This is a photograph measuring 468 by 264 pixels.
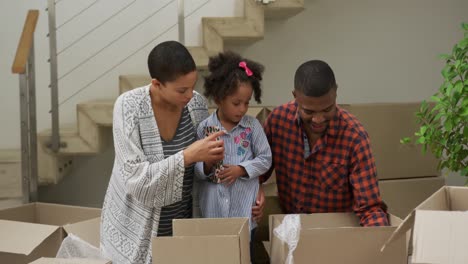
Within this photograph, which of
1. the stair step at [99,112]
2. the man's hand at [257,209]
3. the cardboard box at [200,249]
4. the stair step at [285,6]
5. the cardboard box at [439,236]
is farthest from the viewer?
the stair step at [99,112]

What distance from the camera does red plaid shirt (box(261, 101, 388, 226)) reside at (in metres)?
1.85

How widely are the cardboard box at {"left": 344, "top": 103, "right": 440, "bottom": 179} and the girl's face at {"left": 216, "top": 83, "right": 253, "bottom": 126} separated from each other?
121 cm

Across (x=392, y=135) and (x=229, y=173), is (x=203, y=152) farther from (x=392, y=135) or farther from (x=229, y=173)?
(x=392, y=135)

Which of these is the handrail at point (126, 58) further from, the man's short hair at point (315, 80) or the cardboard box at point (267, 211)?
the man's short hair at point (315, 80)

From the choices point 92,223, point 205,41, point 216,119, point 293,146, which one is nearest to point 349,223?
point 293,146

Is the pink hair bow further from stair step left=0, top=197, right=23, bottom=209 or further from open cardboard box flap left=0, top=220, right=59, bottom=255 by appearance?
stair step left=0, top=197, right=23, bottom=209

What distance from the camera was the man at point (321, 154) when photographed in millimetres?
1823

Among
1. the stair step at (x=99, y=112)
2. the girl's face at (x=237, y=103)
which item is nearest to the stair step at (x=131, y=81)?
the stair step at (x=99, y=112)

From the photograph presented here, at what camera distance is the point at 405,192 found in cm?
311

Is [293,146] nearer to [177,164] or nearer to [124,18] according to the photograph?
[177,164]

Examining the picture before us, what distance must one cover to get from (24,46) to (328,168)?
1807 millimetres

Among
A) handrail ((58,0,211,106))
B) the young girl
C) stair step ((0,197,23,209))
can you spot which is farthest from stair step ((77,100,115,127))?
the young girl

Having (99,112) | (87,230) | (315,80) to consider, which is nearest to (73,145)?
(99,112)

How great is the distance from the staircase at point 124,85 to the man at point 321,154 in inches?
50.6
